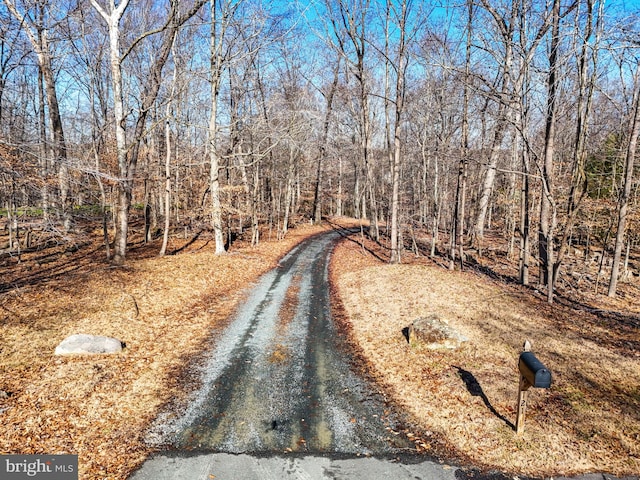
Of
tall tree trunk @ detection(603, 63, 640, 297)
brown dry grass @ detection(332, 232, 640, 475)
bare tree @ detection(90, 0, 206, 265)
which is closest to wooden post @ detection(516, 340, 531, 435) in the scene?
brown dry grass @ detection(332, 232, 640, 475)

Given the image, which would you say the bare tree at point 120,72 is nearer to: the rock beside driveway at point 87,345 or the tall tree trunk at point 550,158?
the rock beside driveway at point 87,345

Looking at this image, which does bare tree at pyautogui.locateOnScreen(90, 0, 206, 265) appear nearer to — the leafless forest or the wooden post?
the leafless forest

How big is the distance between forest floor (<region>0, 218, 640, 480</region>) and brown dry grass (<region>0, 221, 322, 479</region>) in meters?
0.03

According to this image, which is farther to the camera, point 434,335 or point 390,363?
point 434,335

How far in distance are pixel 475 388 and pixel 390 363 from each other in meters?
1.92

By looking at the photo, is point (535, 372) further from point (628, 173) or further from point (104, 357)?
point (628, 173)

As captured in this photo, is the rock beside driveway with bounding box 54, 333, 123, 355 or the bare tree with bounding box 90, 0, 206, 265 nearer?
the rock beside driveway with bounding box 54, 333, 123, 355

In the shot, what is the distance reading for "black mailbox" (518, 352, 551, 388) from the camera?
4.79 m

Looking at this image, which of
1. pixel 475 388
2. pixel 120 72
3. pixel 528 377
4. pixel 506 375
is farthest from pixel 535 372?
pixel 120 72

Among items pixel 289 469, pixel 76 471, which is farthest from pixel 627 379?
pixel 76 471

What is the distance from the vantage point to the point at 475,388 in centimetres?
684

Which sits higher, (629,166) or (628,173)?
(629,166)

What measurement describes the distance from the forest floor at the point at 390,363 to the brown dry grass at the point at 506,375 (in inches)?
1.3

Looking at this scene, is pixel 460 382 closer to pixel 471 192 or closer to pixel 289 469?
pixel 289 469
